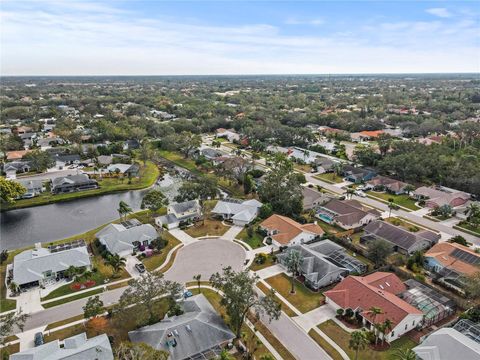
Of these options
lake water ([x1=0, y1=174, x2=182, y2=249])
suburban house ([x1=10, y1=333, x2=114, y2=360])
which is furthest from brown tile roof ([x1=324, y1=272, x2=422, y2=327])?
lake water ([x1=0, y1=174, x2=182, y2=249])

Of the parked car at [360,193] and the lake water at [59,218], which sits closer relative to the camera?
the lake water at [59,218]

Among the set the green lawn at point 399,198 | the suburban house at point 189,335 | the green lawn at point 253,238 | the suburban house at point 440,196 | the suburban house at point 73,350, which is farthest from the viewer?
the green lawn at point 399,198

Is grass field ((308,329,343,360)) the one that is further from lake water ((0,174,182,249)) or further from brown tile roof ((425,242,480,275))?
lake water ((0,174,182,249))

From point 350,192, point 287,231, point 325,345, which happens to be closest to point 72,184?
point 287,231

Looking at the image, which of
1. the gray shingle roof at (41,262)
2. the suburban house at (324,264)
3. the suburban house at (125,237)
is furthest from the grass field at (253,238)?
the gray shingle roof at (41,262)

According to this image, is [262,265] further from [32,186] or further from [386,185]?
[32,186]

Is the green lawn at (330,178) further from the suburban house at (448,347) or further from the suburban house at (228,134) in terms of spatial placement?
the suburban house at (448,347)
